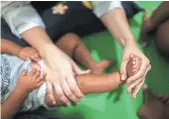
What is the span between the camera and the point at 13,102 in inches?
34.4

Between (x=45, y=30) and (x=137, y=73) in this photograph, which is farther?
(x=45, y=30)

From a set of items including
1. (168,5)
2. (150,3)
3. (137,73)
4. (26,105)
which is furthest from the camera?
(150,3)

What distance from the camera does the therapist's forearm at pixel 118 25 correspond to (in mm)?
963

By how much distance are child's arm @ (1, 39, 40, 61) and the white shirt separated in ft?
0.15

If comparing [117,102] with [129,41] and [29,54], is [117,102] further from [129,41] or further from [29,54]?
[29,54]

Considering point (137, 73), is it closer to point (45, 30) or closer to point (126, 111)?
point (126, 111)

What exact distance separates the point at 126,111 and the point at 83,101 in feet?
0.41

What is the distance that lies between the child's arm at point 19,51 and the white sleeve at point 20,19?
1.8 inches

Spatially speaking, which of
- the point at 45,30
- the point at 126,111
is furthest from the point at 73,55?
the point at 126,111

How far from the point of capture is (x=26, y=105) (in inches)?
37.4

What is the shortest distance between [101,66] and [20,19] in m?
0.27

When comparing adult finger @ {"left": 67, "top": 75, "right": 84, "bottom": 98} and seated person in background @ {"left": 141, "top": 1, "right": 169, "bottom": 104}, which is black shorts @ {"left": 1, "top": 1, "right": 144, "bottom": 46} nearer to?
seated person in background @ {"left": 141, "top": 1, "right": 169, "bottom": 104}

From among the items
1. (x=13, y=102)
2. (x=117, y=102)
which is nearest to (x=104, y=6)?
(x=117, y=102)

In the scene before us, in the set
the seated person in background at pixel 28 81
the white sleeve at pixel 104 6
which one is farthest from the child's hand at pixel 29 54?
the white sleeve at pixel 104 6
